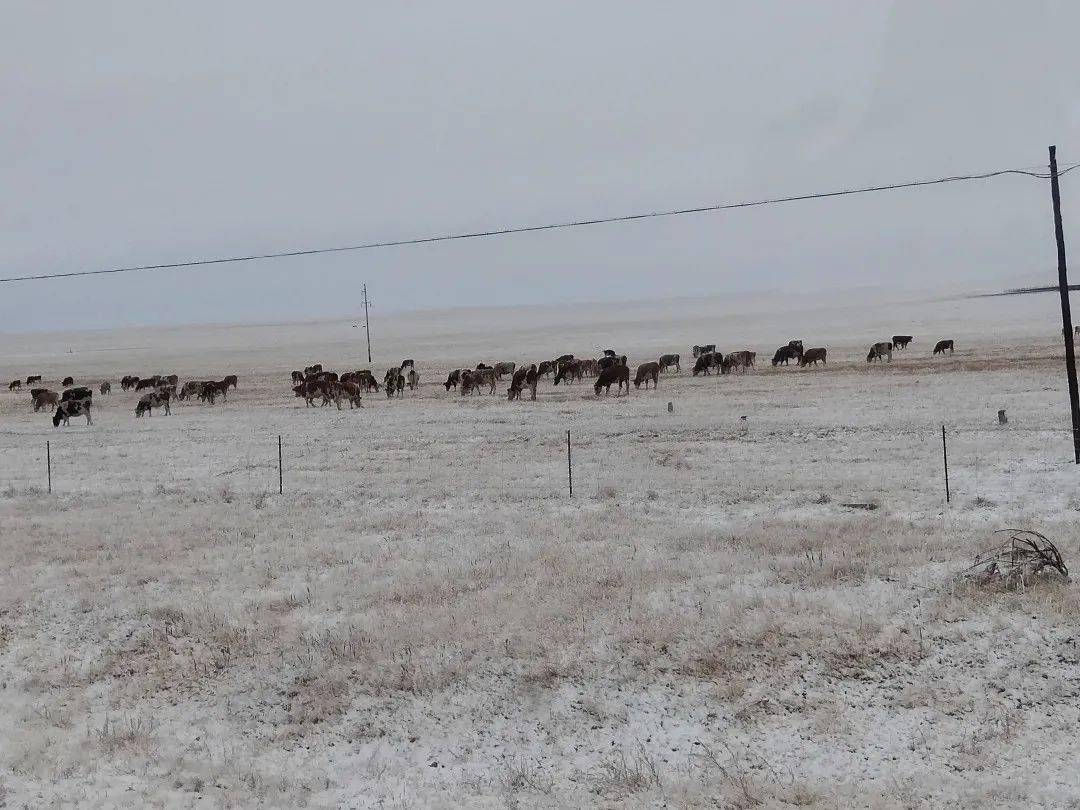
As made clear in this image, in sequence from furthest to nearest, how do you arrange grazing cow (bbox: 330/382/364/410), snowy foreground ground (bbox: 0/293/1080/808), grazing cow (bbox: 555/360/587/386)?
grazing cow (bbox: 555/360/587/386)
grazing cow (bbox: 330/382/364/410)
snowy foreground ground (bbox: 0/293/1080/808)

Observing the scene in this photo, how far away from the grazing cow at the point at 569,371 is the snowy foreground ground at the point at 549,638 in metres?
24.4

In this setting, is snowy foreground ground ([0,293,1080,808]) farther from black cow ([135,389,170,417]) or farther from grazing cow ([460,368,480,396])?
grazing cow ([460,368,480,396])

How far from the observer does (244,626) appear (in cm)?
1055

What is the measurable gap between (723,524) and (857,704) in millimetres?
6299

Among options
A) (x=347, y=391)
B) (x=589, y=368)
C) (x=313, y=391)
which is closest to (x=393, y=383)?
(x=313, y=391)

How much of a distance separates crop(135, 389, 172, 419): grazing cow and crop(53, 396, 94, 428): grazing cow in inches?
73.4

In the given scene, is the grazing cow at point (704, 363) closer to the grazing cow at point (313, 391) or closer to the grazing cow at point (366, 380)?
the grazing cow at point (366, 380)

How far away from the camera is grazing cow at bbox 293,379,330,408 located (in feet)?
129

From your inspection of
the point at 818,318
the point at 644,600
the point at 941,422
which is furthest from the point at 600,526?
the point at 818,318

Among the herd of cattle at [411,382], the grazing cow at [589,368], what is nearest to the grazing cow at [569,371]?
the herd of cattle at [411,382]

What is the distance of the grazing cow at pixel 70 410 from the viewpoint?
117 feet

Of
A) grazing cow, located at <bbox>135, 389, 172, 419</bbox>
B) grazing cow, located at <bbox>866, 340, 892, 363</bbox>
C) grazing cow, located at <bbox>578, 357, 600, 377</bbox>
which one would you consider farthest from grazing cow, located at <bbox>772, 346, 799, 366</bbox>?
grazing cow, located at <bbox>135, 389, 172, 419</bbox>

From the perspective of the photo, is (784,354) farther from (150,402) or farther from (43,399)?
(43,399)

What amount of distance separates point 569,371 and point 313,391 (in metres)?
12.7
